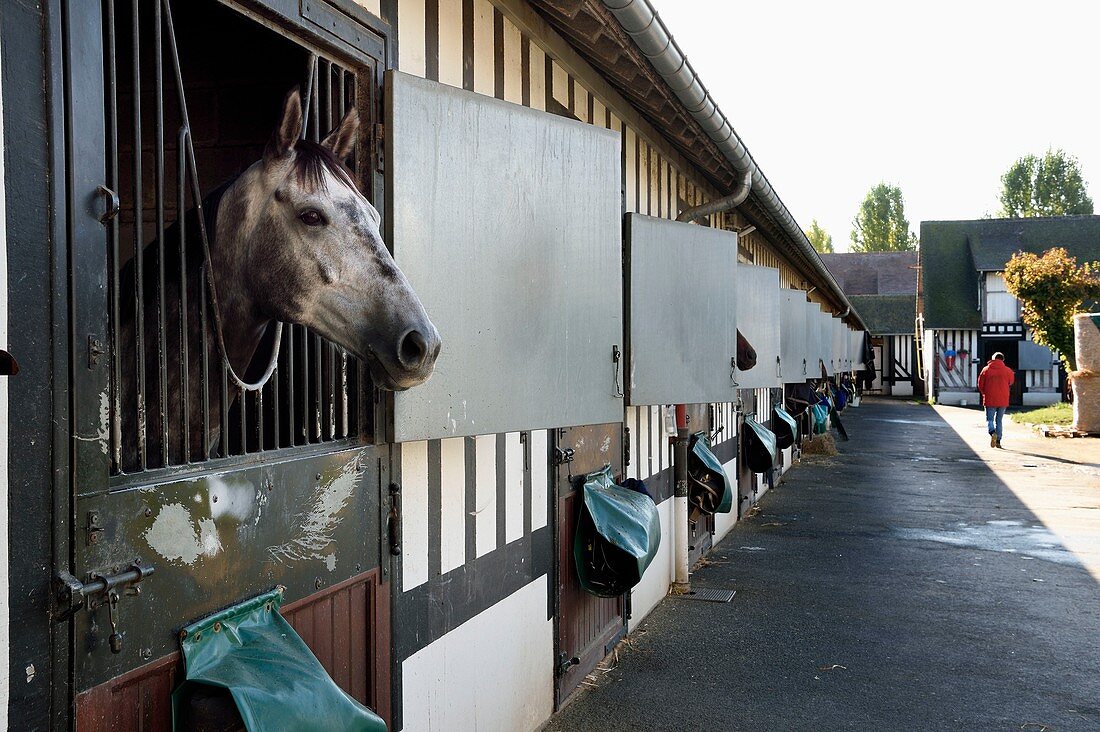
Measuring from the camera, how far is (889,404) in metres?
38.6

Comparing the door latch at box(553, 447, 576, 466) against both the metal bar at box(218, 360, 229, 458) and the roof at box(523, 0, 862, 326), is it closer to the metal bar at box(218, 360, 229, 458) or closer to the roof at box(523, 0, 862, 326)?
the roof at box(523, 0, 862, 326)

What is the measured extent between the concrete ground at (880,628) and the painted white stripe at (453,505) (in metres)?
1.52

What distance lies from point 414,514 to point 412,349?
118cm

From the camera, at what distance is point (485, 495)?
13.3 feet

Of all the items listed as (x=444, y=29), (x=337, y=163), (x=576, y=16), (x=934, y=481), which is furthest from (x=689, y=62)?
(x=934, y=481)

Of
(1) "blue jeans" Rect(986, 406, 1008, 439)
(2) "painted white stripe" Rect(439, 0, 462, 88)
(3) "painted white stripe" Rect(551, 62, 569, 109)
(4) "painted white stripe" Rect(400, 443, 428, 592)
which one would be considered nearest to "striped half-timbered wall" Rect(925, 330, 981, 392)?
(1) "blue jeans" Rect(986, 406, 1008, 439)

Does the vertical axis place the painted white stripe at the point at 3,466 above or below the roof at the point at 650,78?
below

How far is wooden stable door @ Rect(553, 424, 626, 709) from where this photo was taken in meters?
5.00

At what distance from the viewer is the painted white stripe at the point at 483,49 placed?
12.6ft

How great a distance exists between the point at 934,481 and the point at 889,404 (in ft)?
82.7

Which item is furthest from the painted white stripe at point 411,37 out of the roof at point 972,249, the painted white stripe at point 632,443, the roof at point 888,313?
the roof at point 888,313

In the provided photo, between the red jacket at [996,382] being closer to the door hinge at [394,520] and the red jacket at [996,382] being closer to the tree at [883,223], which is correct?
the door hinge at [394,520]

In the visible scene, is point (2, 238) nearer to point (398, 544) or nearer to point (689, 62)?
point (398, 544)

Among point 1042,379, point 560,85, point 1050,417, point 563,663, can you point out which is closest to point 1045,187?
point 1042,379
